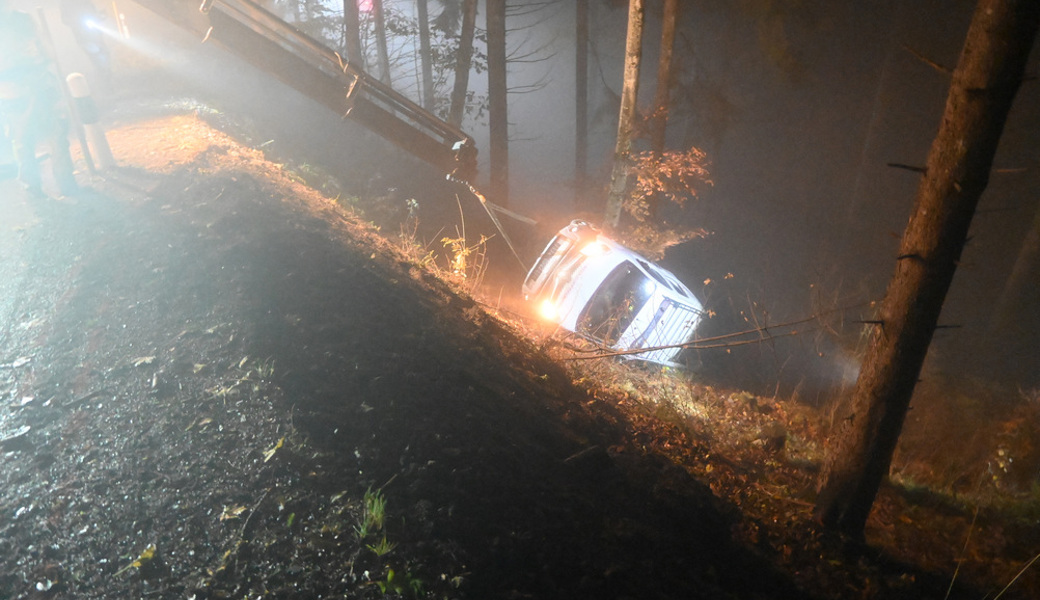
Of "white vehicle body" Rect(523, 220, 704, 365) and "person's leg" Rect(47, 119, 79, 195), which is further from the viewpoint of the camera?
"white vehicle body" Rect(523, 220, 704, 365)

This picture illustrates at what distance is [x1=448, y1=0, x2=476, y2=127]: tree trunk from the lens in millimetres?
14719

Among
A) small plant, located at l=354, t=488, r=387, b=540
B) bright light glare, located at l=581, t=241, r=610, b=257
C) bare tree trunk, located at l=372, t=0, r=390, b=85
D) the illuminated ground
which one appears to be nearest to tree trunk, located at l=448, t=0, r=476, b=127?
bare tree trunk, located at l=372, t=0, r=390, b=85

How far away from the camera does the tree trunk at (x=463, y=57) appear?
1472cm

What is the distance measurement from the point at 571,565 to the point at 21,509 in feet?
12.4

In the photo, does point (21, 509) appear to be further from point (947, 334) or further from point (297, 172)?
point (947, 334)

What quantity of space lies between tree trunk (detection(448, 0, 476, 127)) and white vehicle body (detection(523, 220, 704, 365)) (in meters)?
7.46

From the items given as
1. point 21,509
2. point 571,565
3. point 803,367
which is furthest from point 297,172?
point 803,367

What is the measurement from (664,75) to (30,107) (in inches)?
465

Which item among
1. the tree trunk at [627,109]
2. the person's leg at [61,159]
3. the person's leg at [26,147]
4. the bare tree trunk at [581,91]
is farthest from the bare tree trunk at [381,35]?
the person's leg at [26,147]

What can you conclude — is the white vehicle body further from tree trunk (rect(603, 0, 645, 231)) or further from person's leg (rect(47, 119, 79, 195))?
person's leg (rect(47, 119, 79, 195))

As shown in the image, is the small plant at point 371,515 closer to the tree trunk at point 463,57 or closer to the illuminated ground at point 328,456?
the illuminated ground at point 328,456

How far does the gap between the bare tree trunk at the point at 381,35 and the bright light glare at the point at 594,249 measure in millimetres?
12621

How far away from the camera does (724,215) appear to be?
16.7 meters

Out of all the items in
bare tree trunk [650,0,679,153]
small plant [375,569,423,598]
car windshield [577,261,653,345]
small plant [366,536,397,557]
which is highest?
bare tree trunk [650,0,679,153]
